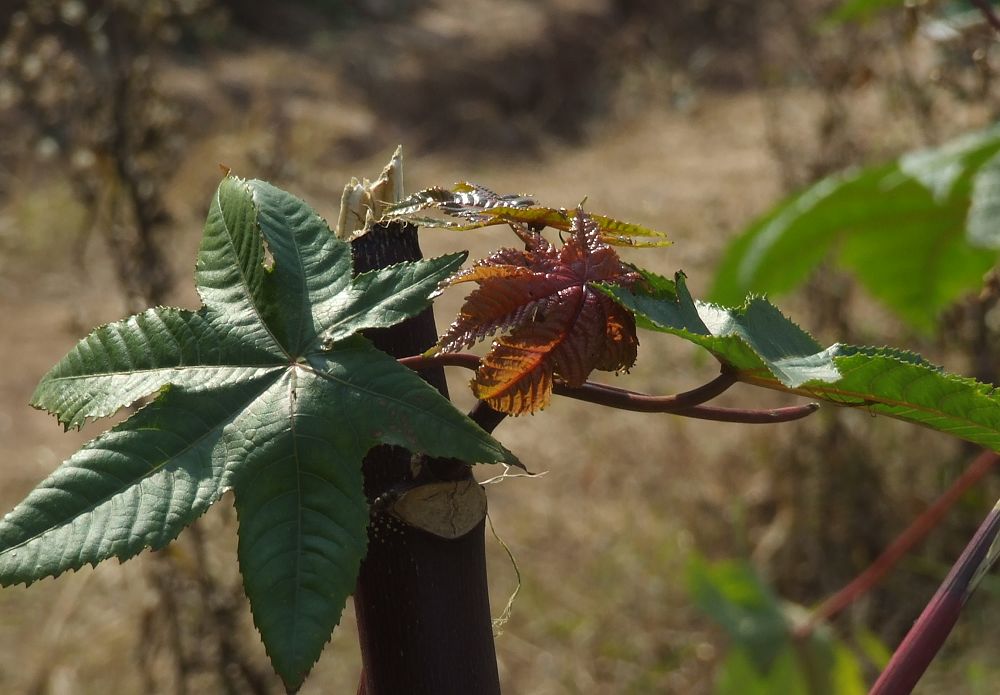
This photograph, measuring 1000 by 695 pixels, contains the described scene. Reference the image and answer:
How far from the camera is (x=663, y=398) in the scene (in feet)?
1.52

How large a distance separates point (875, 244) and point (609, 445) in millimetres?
1804

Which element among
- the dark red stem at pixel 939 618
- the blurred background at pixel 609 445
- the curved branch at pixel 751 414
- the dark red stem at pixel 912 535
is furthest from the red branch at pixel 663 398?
the blurred background at pixel 609 445

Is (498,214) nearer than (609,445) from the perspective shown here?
Yes

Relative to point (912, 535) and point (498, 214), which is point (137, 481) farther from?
point (912, 535)

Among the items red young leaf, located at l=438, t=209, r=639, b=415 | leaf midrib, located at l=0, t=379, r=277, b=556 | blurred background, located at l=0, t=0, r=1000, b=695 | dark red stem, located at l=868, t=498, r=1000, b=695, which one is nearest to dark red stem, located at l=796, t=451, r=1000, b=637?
blurred background, located at l=0, t=0, r=1000, b=695

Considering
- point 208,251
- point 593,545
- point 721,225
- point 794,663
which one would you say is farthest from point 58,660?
point 208,251

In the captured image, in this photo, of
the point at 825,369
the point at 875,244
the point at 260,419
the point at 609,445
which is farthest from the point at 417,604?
the point at 609,445

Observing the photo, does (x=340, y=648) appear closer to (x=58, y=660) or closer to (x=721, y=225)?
(x=58, y=660)

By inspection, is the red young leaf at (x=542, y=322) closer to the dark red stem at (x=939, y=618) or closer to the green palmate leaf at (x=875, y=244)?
the dark red stem at (x=939, y=618)

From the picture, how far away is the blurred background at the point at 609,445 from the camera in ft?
6.07

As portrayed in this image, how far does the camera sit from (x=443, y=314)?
13.7ft

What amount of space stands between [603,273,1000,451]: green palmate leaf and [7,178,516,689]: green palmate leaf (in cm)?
10

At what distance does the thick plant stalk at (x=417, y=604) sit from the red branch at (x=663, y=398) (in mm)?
50

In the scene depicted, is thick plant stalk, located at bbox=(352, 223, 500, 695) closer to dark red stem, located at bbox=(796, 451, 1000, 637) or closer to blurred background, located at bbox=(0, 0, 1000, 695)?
dark red stem, located at bbox=(796, 451, 1000, 637)
